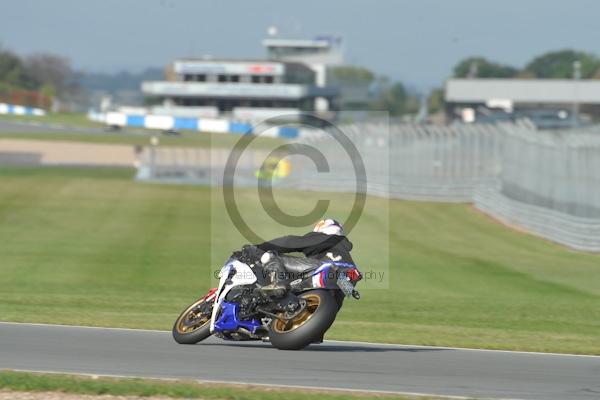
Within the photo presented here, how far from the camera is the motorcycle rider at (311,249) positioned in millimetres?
11023

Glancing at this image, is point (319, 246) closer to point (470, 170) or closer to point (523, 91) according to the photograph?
point (470, 170)

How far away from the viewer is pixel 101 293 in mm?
19234

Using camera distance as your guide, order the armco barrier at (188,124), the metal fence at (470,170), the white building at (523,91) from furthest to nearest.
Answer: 1. the white building at (523,91)
2. the armco barrier at (188,124)
3. the metal fence at (470,170)

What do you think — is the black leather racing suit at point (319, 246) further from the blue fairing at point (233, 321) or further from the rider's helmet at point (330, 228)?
Answer: the blue fairing at point (233, 321)

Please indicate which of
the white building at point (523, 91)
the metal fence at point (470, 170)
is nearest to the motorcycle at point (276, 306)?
the metal fence at point (470, 170)

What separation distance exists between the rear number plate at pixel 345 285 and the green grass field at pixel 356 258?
2676 millimetres

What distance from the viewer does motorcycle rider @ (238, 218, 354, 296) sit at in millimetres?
11023

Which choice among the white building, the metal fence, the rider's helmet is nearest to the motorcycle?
the rider's helmet

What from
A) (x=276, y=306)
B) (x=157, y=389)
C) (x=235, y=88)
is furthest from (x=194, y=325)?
(x=235, y=88)

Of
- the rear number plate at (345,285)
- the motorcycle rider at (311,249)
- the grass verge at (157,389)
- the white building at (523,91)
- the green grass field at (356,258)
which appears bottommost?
the green grass field at (356,258)

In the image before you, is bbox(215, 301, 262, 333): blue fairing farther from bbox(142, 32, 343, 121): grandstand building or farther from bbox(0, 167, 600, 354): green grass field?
bbox(142, 32, 343, 121): grandstand building

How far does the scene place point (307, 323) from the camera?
34.9 feet

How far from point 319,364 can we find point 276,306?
2.45 ft

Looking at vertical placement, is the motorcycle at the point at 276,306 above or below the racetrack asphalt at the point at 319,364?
above
